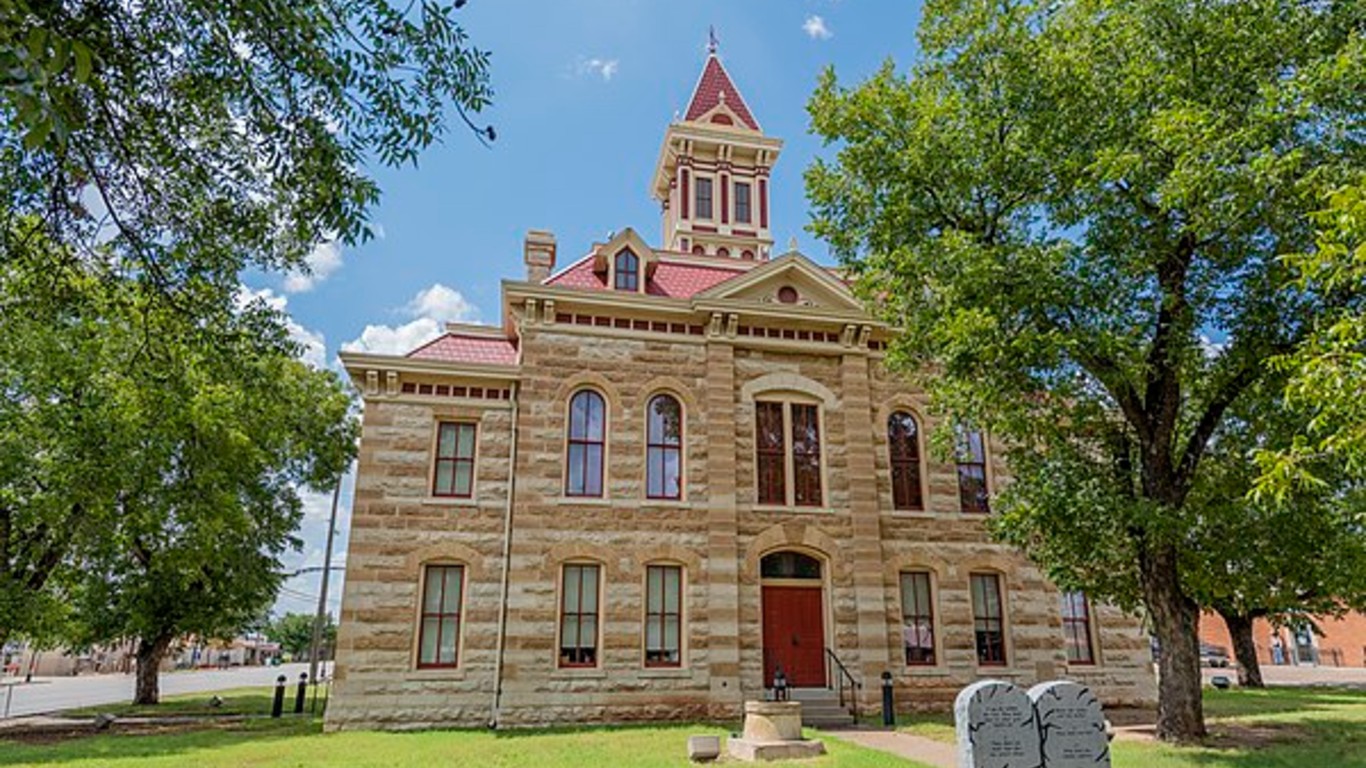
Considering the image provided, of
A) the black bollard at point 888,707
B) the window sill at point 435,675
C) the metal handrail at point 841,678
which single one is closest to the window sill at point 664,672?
the metal handrail at point 841,678

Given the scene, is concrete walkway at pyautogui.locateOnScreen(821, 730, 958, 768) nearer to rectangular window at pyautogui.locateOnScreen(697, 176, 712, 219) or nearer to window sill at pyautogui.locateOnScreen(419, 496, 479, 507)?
window sill at pyautogui.locateOnScreen(419, 496, 479, 507)

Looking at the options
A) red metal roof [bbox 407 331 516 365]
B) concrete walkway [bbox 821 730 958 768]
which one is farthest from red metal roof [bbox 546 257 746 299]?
concrete walkway [bbox 821 730 958 768]

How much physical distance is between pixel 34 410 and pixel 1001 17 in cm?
2011

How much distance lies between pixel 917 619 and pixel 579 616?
7.31 metres

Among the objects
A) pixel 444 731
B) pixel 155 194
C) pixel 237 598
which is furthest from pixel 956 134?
pixel 237 598

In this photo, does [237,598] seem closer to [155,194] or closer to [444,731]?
[444,731]

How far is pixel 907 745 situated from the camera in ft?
43.4

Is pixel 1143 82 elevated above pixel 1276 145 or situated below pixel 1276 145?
above

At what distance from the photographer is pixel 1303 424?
1196 centimetres

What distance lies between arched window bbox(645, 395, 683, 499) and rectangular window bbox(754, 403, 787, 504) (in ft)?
5.71

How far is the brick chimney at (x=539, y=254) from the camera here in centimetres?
1930

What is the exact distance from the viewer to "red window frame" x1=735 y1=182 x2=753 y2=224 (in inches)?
1166

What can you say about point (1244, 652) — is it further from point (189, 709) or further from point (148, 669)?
point (148, 669)

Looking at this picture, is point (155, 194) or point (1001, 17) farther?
point (1001, 17)
